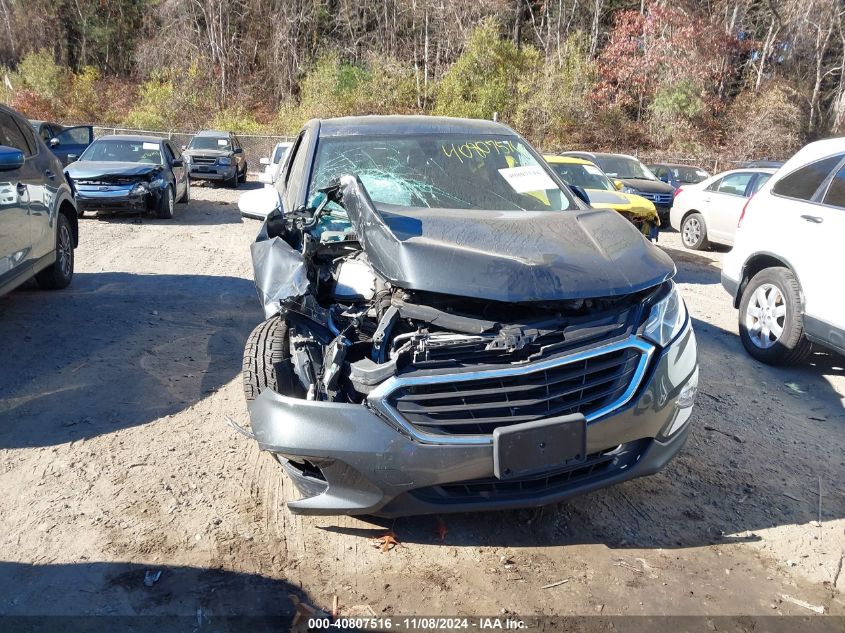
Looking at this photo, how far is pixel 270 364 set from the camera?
3.12 meters

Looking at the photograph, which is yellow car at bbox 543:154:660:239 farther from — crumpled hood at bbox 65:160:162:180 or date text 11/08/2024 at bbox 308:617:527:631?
crumpled hood at bbox 65:160:162:180

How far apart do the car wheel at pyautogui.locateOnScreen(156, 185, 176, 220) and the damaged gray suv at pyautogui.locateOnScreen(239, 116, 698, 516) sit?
10.0 m

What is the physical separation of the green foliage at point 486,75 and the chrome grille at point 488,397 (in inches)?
1119

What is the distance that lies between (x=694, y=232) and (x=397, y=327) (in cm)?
1060

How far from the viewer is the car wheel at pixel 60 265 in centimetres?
687

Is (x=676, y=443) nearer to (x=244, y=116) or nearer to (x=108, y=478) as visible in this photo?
(x=108, y=478)

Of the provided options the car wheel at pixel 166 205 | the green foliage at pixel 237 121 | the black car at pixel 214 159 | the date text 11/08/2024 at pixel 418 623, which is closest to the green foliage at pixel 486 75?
the green foliage at pixel 237 121

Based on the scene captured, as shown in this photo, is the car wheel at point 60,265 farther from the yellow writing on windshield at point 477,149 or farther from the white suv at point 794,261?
the white suv at point 794,261

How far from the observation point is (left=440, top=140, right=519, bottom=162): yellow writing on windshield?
4590 mm

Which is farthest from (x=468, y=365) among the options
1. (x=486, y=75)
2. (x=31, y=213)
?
(x=486, y=75)

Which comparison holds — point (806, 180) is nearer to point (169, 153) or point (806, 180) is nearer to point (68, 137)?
point (169, 153)

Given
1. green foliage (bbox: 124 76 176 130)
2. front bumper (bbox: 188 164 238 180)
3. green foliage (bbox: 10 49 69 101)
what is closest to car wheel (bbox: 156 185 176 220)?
front bumper (bbox: 188 164 238 180)

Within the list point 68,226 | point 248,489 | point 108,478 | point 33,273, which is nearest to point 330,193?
point 248,489

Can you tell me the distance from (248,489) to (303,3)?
3782cm
